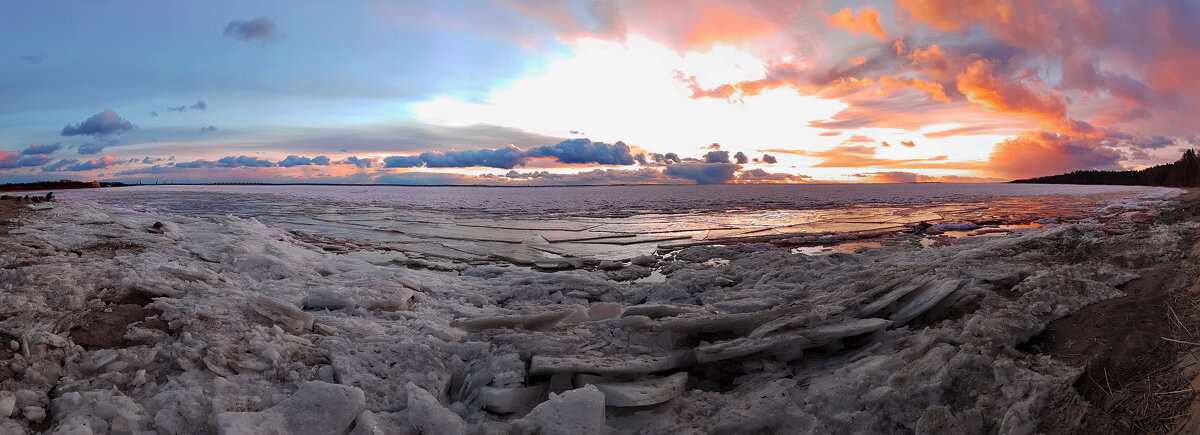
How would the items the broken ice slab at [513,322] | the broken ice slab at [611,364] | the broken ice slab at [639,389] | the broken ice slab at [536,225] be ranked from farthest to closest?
the broken ice slab at [536,225], the broken ice slab at [513,322], the broken ice slab at [611,364], the broken ice slab at [639,389]

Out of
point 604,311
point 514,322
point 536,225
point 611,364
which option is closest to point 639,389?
point 611,364

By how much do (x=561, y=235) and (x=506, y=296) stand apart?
10661mm

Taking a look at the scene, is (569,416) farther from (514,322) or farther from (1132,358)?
(1132,358)

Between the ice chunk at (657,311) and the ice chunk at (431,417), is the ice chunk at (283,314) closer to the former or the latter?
the ice chunk at (431,417)

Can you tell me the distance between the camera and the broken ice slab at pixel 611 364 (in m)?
4.67

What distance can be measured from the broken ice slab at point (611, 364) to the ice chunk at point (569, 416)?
663 millimetres

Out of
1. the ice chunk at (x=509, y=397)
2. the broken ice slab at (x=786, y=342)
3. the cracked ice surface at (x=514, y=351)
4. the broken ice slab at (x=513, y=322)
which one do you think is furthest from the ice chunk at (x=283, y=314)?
the broken ice slab at (x=786, y=342)

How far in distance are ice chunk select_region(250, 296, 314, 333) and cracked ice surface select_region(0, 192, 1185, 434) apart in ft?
0.08

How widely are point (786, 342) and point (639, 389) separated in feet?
5.64

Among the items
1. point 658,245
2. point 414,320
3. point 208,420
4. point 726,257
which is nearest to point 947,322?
point 414,320

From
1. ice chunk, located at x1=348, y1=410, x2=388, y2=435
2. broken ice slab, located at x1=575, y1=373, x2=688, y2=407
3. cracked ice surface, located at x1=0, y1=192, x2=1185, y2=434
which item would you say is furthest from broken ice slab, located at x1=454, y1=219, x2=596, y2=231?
ice chunk, located at x1=348, y1=410, x2=388, y2=435

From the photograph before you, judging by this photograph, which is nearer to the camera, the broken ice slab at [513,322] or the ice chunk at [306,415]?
the ice chunk at [306,415]

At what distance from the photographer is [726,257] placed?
12555 mm

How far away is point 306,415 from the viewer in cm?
376
